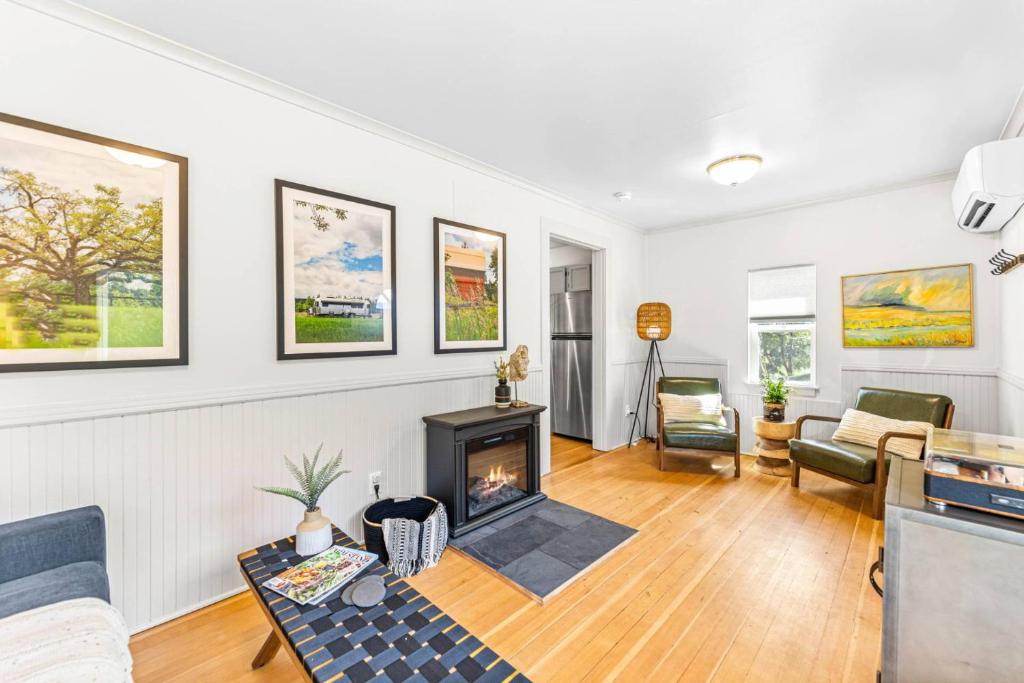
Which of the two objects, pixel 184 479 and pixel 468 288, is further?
A: pixel 468 288

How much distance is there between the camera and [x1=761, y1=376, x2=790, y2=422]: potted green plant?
4.06 meters

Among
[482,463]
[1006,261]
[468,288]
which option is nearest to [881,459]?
[1006,261]

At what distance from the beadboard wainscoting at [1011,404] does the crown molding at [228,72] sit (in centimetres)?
380

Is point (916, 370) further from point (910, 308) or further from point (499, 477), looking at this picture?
point (499, 477)

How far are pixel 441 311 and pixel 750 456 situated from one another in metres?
3.76

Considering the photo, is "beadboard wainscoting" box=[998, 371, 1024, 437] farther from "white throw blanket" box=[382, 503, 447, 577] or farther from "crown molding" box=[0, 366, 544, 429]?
"crown molding" box=[0, 366, 544, 429]

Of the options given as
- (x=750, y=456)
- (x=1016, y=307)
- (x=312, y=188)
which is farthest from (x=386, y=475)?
(x=1016, y=307)

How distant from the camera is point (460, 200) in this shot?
3154mm

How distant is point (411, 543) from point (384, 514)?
1.00 feet

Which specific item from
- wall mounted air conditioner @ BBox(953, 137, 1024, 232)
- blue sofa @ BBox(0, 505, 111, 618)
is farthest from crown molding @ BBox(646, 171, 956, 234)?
blue sofa @ BBox(0, 505, 111, 618)

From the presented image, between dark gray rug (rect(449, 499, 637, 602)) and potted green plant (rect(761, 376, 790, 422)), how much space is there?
2.22 metres

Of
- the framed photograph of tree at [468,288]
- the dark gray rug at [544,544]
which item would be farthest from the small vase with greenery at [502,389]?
the dark gray rug at [544,544]

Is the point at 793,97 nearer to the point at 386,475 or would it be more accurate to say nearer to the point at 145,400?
the point at 386,475

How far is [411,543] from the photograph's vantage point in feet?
7.63
